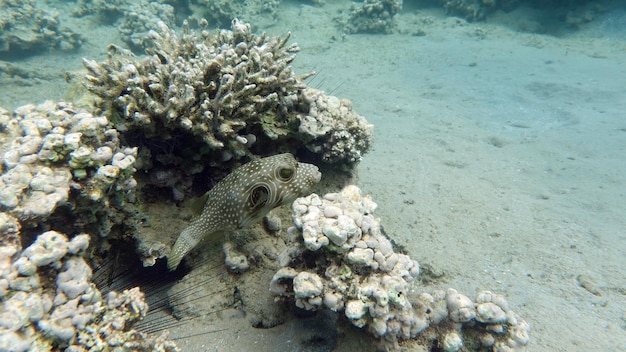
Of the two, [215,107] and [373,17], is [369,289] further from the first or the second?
[373,17]

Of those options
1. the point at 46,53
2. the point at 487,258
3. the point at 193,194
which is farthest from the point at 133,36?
the point at 487,258

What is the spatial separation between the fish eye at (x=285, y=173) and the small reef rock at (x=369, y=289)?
0.93 ft

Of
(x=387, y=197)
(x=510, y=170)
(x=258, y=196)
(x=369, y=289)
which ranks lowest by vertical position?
(x=510, y=170)

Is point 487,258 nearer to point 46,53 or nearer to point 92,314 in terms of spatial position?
point 92,314

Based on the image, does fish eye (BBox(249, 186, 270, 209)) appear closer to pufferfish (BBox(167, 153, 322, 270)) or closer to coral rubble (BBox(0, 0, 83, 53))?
pufferfish (BBox(167, 153, 322, 270))

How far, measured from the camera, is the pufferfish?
2.94 meters

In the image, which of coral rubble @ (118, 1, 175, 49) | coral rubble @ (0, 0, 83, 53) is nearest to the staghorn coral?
coral rubble @ (118, 1, 175, 49)

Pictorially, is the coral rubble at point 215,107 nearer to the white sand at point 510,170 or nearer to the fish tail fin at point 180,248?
the fish tail fin at point 180,248

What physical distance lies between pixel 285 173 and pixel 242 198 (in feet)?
1.48

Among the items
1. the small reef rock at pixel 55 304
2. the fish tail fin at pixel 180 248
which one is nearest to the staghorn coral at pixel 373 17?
the fish tail fin at pixel 180 248

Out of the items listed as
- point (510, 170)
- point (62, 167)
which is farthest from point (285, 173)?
point (510, 170)

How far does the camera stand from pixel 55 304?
1.96 metres

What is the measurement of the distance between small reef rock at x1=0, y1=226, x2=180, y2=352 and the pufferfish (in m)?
0.70

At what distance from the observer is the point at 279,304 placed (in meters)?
3.07
